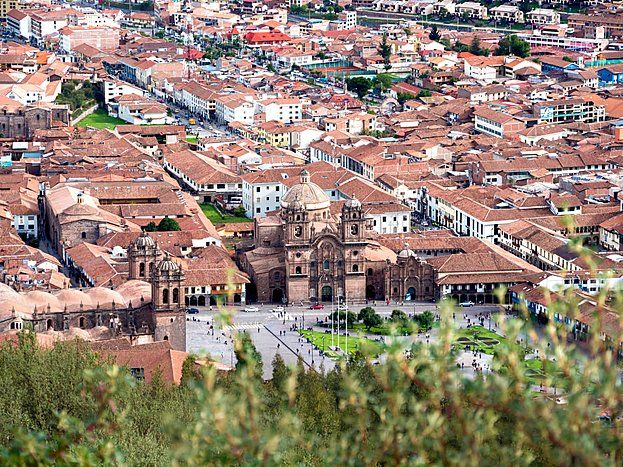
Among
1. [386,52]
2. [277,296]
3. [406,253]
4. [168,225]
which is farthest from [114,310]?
[386,52]

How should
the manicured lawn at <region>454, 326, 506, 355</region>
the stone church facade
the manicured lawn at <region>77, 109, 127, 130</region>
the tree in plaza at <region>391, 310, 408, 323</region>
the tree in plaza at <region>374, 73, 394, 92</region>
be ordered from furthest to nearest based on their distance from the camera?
the tree in plaza at <region>374, 73, 394, 92</region>
the manicured lawn at <region>77, 109, 127, 130</region>
the stone church facade
the tree in plaza at <region>391, 310, 408, 323</region>
the manicured lawn at <region>454, 326, 506, 355</region>

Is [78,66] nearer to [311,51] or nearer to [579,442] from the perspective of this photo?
[311,51]

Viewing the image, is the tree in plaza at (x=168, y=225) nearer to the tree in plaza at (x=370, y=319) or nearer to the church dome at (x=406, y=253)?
the church dome at (x=406, y=253)

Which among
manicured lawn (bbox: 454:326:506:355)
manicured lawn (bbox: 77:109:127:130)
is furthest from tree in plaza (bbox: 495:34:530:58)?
manicured lawn (bbox: 454:326:506:355)

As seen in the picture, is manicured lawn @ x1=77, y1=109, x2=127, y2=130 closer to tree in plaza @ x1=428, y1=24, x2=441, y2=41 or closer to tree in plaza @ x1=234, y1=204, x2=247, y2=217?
tree in plaza @ x1=234, y1=204, x2=247, y2=217

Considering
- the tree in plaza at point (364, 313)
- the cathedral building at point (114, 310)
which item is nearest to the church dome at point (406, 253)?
the tree in plaza at point (364, 313)

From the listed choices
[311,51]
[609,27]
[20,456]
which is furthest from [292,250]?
[609,27]
